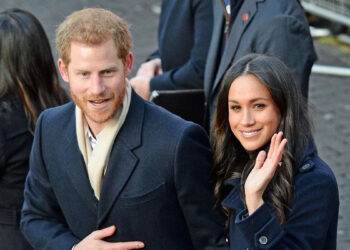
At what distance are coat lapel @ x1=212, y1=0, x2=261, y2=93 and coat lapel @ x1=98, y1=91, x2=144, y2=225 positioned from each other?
1.01 meters

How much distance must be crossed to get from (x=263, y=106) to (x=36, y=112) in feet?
Answer: 4.29

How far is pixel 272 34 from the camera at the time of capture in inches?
147

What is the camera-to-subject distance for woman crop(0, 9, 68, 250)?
3.79 metres

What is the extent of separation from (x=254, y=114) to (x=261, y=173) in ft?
1.07

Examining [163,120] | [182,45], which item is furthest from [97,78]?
[182,45]

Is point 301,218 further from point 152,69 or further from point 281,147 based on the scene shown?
point 152,69

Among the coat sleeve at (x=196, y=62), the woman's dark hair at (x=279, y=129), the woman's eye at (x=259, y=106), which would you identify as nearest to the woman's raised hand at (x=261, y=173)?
the woman's dark hair at (x=279, y=129)

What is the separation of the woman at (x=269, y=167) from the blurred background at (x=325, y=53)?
264 centimetres

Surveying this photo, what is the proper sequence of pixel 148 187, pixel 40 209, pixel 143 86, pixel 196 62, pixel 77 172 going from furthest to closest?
pixel 143 86, pixel 196 62, pixel 40 209, pixel 77 172, pixel 148 187

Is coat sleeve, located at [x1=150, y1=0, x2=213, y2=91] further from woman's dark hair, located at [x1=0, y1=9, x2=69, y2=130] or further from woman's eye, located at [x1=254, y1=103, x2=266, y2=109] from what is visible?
woman's eye, located at [x1=254, y1=103, x2=266, y2=109]

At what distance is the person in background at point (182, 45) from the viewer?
4.55m

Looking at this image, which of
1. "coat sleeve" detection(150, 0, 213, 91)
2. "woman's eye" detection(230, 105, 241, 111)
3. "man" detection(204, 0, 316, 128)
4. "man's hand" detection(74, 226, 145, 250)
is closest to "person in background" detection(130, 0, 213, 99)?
"coat sleeve" detection(150, 0, 213, 91)

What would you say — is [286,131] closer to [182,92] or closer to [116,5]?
[182,92]

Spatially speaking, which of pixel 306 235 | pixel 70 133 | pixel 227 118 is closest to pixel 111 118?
pixel 70 133
